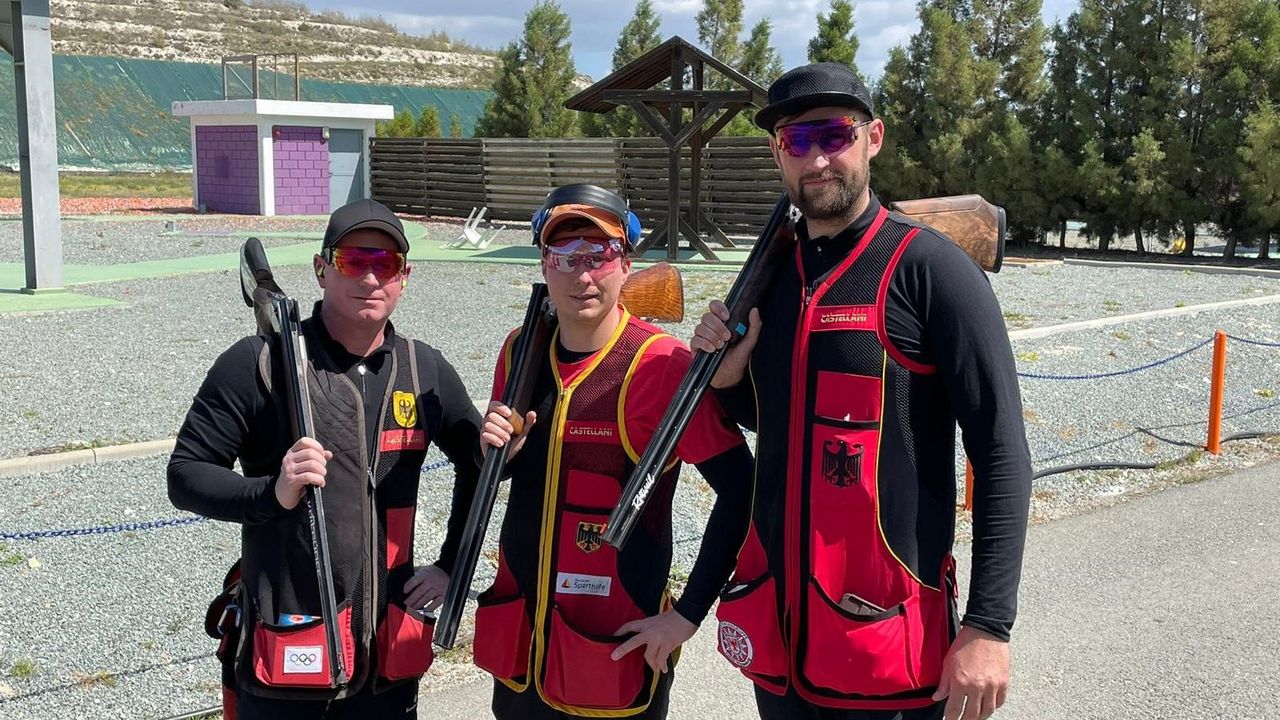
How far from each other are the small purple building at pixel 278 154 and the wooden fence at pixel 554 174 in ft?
2.65

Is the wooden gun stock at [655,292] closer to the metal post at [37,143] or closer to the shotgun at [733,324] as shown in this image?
the shotgun at [733,324]

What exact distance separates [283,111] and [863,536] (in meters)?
29.0

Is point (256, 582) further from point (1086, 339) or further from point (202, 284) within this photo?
point (202, 284)

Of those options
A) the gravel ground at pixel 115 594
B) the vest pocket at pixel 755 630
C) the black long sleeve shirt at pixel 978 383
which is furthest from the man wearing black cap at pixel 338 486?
the gravel ground at pixel 115 594

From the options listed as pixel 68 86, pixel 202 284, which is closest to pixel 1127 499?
pixel 202 284

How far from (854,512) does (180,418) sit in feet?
20.4

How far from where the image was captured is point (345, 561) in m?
2.60

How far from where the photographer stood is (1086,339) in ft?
36.0

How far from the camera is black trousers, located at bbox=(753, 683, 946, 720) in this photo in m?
2.29

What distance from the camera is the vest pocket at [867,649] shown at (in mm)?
2242

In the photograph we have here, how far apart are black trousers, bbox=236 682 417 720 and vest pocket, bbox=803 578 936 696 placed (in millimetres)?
1079

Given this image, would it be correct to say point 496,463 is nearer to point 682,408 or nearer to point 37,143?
point 682,408

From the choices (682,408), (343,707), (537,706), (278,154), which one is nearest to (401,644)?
(343,707)

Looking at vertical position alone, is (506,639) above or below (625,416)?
below
